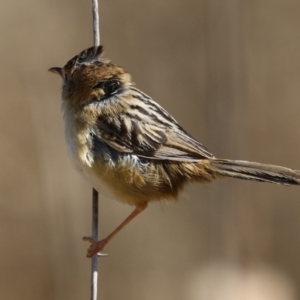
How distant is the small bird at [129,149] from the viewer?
405 cm

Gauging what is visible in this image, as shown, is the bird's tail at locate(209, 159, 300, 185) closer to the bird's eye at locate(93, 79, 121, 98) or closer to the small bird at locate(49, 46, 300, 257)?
the small bird at locate(49, 46, 300, 257)

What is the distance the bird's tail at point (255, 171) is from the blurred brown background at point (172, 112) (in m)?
1.91

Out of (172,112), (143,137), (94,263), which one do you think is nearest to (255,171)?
(143,137)

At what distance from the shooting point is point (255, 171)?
12.7 feet

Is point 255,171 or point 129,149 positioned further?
point 129,149

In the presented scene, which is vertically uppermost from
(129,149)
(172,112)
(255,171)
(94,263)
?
(172,112)

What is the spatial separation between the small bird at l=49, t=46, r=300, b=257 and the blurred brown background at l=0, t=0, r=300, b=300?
190 centimetres

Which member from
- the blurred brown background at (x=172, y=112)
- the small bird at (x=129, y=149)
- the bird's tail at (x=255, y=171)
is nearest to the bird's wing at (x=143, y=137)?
the small bird at (x=129, y=149)

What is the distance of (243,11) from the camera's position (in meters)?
5.80

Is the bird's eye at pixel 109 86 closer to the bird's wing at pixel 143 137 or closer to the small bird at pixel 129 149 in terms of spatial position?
the small bird at pixel 129 149

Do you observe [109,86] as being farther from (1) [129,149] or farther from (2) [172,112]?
(2) [172,112]

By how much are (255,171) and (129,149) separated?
80 centimetres

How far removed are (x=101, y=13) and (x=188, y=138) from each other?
127 inches

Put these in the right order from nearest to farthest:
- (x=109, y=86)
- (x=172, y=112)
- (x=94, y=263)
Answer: (x=94, y=263), (x=109, y=86), (x=172, y=112)
